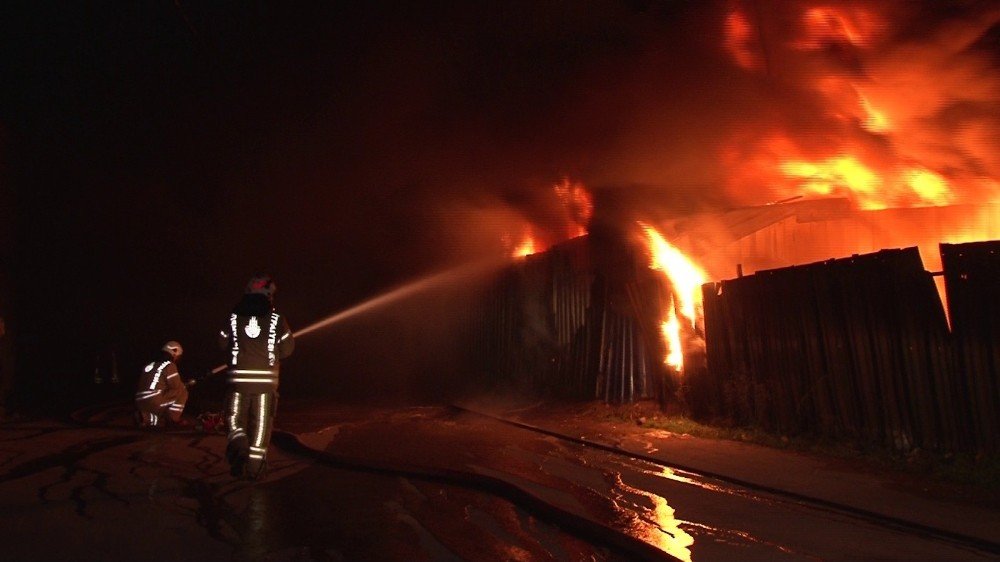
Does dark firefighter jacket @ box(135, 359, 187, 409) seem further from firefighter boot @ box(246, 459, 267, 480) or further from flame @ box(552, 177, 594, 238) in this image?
flame @ box(552, 177, 594, 238)

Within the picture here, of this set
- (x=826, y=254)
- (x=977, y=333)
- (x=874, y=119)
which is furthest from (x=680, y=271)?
(x=977, y=333)

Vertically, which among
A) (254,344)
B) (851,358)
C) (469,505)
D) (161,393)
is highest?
(254,344)

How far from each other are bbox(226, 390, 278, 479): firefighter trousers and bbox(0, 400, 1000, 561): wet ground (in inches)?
7.5

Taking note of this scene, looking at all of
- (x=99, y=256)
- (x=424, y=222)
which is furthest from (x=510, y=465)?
(x=99, y=256)

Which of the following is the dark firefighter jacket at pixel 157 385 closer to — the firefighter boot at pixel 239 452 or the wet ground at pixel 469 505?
the wet ground at pixel 469 505

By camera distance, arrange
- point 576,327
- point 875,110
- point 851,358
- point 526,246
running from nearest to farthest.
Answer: point 851,358 < point 875,110 < point 576,327 < point 526,246

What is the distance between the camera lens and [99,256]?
82.0 ft

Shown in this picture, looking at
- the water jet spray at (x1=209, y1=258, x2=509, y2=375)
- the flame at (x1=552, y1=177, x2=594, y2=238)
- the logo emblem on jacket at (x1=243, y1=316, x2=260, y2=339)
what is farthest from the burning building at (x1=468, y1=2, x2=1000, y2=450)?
the logo emblem on jacket at (x1=243, y1=316, x2=260, y2=339)

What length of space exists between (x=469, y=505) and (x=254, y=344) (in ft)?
7.52

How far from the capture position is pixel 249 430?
616 cm

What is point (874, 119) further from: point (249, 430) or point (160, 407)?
point (160, 407)

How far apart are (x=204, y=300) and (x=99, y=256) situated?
12.5 feet

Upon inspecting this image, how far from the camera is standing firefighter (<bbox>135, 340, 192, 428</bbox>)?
10.1 metres

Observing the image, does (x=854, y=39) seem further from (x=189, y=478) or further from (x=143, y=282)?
(x=143, y=282)
